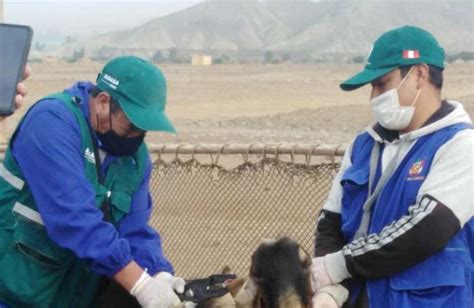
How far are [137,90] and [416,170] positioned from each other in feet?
3.65

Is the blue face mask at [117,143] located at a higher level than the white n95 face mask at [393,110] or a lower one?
lower

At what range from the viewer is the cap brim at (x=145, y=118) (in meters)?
3.85

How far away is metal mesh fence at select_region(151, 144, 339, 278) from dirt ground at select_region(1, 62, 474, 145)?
10.7m

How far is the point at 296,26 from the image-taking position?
123688mm

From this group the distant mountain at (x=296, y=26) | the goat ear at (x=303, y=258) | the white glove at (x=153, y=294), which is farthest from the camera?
the distant mountain at (x=296, y=26)

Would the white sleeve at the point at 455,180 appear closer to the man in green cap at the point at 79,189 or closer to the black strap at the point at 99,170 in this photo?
the man in green cap at the point at 79,189

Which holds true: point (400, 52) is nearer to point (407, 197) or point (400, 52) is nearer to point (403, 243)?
point (407, 197)

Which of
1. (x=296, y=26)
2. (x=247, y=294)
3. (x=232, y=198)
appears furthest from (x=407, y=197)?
(x=296, y=26)

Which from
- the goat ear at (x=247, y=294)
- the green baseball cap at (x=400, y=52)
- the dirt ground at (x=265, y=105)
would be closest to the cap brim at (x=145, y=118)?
the goat ear at (x=247, y=294)

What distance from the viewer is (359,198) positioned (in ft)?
13.1

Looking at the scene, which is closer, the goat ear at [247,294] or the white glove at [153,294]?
the goat ear at [247,294]

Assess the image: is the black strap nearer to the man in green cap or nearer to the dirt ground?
the man in green cap

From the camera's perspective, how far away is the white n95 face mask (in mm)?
3812

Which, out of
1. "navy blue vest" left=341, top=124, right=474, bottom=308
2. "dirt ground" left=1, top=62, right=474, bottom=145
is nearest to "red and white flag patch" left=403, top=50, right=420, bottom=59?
"navy blue vest" left=341, top=124, right=474, bottom=308
